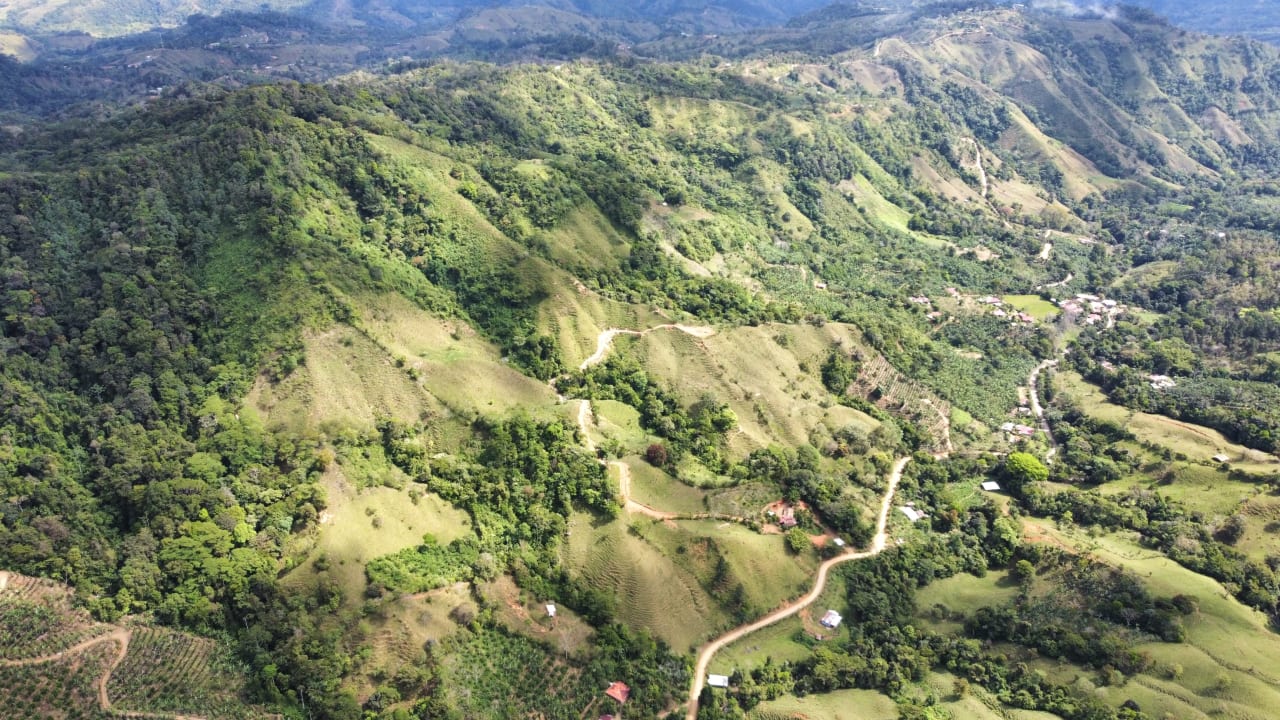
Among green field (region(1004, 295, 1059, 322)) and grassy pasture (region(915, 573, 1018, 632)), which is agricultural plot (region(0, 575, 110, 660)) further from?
green field (region(1004, 295, 1059, 322))

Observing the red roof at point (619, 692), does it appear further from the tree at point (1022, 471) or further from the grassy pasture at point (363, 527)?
the tree at point (1022, 471)

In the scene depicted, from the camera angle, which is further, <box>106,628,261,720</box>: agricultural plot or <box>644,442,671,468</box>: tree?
<box>644,442,671,468</box>: tree

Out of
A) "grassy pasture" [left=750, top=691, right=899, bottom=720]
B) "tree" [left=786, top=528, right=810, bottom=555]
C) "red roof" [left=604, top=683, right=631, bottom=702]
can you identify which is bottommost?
"grassy pasture" [left=750, top=691, right=899, bottom=720]

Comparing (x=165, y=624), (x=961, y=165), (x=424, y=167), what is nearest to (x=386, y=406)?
(x=165, y=624)

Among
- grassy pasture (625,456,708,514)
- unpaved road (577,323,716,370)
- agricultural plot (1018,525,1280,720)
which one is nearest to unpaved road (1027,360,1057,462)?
agricultural plot (1018,525,1280,720)

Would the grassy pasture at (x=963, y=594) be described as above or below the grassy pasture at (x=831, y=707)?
above

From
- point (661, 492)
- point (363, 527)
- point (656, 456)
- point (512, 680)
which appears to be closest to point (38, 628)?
point (363, 527)

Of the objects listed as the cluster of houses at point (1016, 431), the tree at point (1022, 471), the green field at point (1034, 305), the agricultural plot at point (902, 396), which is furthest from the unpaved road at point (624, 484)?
the green field at point (1034, 305)
